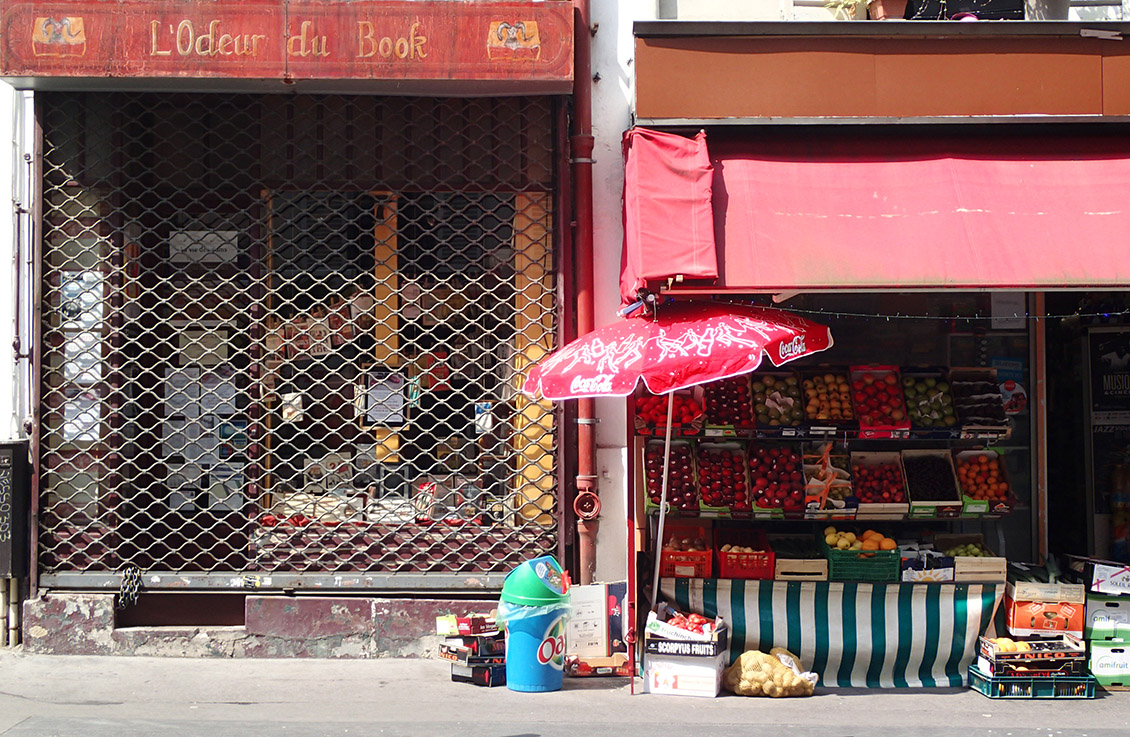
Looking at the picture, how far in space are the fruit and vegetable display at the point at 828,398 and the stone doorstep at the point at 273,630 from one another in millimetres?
2798

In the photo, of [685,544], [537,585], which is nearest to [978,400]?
[685,544]

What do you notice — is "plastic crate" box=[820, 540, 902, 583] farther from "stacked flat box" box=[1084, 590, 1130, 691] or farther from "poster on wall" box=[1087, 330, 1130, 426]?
"poster on wall" box=[1087, 330, 1130, 426]

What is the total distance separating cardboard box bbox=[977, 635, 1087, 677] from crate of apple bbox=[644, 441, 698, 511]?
7.34 feet

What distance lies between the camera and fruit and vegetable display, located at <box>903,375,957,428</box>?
298 inches

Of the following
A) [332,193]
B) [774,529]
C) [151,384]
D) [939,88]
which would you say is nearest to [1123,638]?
[774,529]

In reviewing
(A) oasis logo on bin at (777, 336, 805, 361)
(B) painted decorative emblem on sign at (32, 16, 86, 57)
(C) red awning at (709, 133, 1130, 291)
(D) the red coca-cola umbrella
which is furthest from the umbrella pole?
(B) painted decorative emblem on sign at (32, 16, 86, 57)

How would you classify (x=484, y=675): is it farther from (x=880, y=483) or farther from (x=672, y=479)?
(x=880, y=483)

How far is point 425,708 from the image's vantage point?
21.6 feet

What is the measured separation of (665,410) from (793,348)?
1345 millimetres

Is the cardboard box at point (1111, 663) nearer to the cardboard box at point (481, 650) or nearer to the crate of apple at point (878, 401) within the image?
the crate of apple at point (878, 401)

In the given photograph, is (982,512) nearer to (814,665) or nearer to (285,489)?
(814,665)

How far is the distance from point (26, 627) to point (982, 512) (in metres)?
7.12

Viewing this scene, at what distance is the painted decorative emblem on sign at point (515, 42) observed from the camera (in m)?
7.44

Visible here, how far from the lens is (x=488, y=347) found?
810cm
